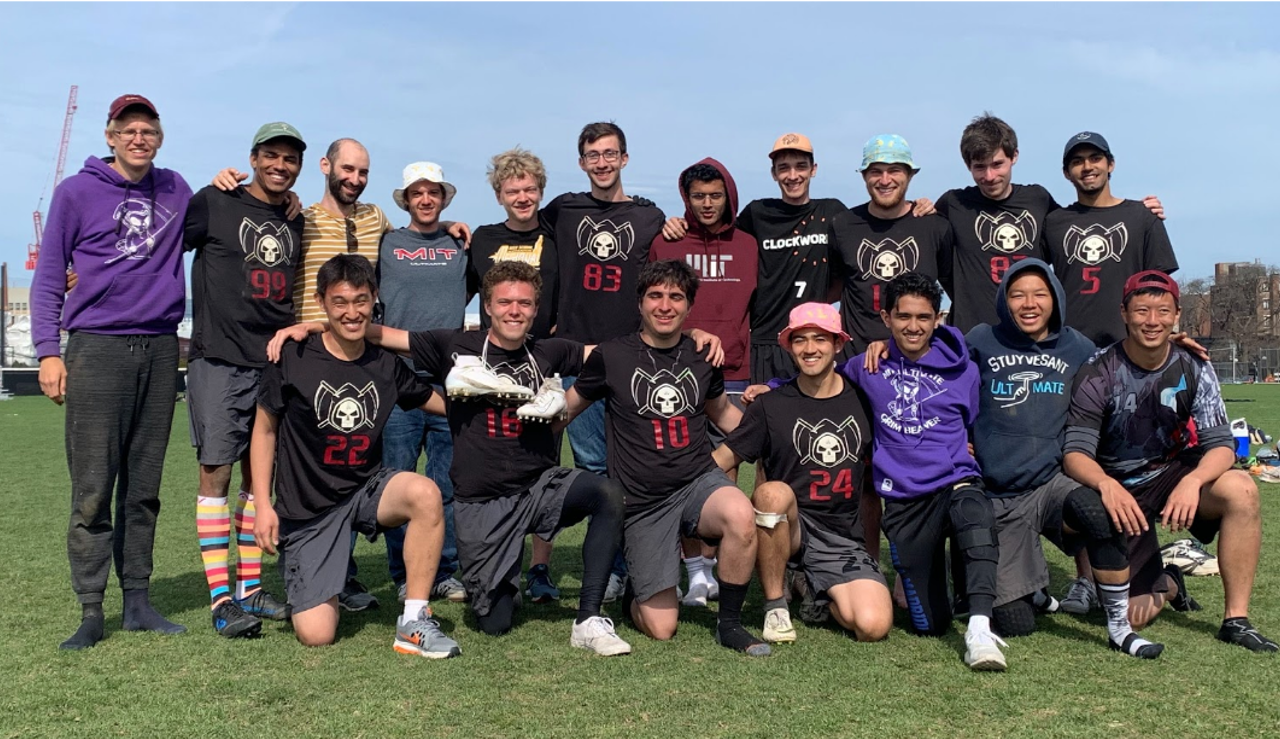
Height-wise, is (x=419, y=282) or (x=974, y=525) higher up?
(x=419, y=282)

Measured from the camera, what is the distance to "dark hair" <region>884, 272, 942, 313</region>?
4770 mm

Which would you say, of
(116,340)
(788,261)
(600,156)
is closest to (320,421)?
(116,340)

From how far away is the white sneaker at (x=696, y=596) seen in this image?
5.29 metres

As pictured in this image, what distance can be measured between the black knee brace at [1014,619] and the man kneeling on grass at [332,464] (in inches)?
105

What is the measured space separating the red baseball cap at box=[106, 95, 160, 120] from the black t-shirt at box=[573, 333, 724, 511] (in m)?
2.46

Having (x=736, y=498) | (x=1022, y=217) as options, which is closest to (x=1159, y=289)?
(x=1022, y=217)

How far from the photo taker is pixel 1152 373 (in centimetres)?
468

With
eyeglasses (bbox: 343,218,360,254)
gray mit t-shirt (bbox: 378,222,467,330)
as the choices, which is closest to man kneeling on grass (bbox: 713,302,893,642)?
gray mit t-shirt (bbox: 378,222,467,330)

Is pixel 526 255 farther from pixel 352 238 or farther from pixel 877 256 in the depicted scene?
pixel 877 256

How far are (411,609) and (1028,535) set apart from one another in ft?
9.70

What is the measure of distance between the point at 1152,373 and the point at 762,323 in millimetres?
2093

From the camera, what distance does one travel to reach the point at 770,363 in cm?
577

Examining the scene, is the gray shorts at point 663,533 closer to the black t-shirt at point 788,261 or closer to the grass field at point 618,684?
the grass field at point 618,684

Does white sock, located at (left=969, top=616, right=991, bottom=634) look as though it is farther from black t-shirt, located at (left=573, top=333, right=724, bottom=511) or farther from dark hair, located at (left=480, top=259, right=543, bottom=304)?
dark hair, located at (left=480, top=259, right=543, bottom=304)
